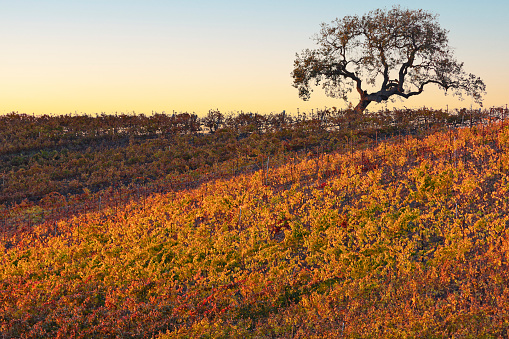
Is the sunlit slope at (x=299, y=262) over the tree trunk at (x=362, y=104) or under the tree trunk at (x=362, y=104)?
under

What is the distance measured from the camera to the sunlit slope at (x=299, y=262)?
8758mm

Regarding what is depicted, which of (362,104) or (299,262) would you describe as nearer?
(299,262)

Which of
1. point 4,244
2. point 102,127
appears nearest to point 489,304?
point 4,244

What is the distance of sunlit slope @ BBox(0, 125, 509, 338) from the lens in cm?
876

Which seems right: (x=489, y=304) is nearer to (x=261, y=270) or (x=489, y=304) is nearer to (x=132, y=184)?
(x=261, y=270)

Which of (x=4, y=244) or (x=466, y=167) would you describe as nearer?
(x=466, y=167)

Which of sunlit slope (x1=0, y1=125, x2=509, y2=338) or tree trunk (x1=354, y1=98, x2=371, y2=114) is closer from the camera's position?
sunlit slope (x1=0, y1=125, x2=509, y2=338)

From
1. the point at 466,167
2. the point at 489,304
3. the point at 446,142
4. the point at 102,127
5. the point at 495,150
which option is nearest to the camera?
the point at 489,304

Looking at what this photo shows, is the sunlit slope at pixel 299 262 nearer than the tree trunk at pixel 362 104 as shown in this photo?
Yes

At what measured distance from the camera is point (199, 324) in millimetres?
9078

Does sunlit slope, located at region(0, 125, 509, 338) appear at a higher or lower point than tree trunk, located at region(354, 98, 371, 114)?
lower

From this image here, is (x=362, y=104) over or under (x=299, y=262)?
over

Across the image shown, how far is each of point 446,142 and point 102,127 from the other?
26483 mm

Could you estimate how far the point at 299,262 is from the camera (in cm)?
1120
